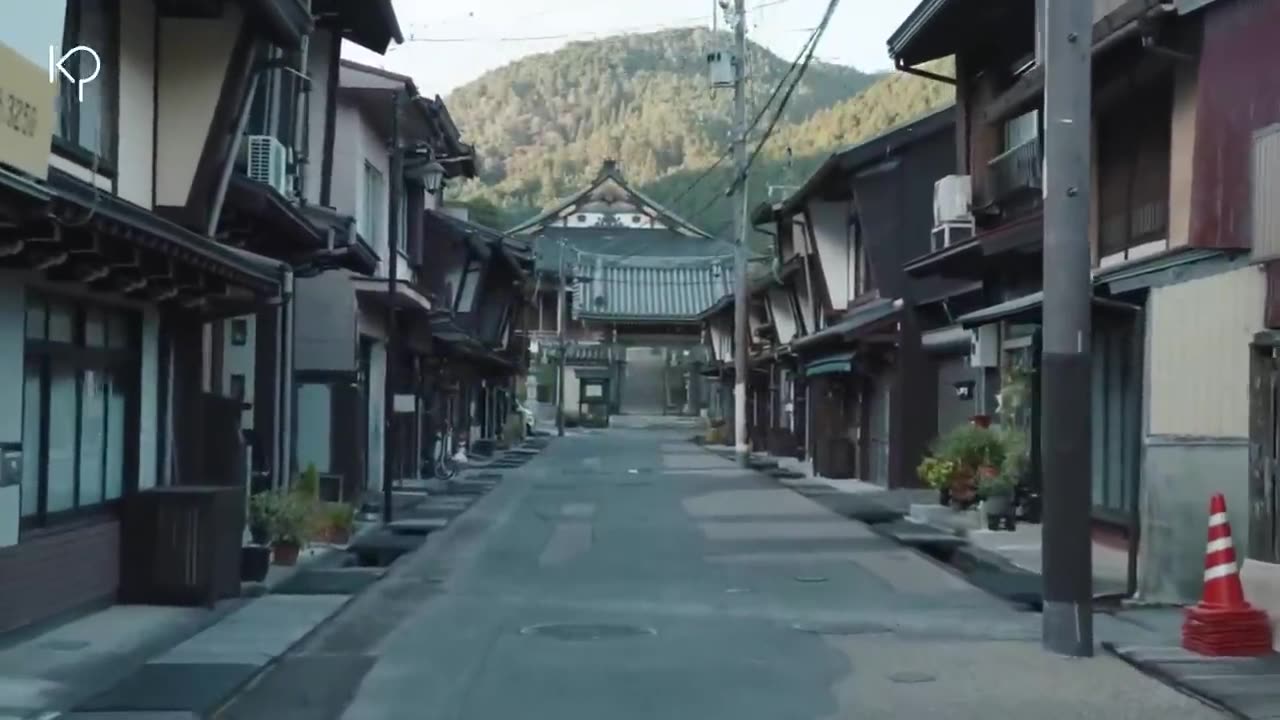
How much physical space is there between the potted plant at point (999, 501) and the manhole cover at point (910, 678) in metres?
11.4

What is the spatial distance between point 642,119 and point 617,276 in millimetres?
43795

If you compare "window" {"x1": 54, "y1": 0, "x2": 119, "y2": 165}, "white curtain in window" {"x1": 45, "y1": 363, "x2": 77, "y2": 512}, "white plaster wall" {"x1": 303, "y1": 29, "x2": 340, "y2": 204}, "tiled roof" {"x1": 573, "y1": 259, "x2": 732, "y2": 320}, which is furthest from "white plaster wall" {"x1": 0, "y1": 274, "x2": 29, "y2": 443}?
"tiled roof" {"x1": 573, "y1": 259, "x2": 732, "y2": 320}

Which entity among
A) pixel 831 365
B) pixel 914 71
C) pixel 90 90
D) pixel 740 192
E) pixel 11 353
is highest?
pixel 740 192

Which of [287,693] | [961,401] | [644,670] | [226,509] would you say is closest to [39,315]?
[226,509]

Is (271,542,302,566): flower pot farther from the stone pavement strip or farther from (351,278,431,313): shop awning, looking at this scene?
(351,278,431,313): shop awning

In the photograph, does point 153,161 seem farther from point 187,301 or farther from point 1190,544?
point 1190,544

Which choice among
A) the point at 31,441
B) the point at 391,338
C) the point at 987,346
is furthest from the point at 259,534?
the point at 987,346

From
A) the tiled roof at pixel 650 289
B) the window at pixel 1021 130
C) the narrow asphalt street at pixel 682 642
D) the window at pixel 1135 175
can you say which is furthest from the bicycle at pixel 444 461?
the tiled roof at pixel 650 289

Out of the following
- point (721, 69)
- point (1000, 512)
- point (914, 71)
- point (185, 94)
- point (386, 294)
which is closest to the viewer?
point (185, 94)

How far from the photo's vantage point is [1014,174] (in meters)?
23.3

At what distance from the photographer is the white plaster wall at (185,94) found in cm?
1558

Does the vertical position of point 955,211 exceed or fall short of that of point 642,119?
it falls short

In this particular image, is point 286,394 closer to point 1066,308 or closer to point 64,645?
point 64,645

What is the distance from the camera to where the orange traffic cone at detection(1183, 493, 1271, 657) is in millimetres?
12047
